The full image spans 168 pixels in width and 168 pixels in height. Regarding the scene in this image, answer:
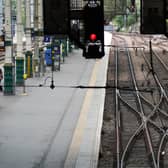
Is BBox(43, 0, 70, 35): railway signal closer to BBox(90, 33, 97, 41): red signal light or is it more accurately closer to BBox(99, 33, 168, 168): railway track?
BBox(90, 33, 97, 41): red signal light

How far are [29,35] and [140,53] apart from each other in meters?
21.1

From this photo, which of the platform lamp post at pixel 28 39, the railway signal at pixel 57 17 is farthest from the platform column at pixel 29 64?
the railway signal at pixel 57 17

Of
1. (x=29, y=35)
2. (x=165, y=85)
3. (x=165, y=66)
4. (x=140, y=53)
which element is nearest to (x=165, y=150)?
(x=165, y=85)

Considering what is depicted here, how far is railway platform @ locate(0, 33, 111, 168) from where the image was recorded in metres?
13.9

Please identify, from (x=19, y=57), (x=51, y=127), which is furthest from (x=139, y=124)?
(x=19, y=57)

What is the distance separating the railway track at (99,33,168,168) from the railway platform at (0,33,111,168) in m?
→ 0.54

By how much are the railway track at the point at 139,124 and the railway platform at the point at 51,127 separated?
1.78 ft

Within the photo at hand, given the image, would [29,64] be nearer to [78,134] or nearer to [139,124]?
[139,124]

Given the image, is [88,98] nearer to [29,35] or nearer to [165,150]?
[29,35]

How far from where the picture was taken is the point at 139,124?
19.1 metres

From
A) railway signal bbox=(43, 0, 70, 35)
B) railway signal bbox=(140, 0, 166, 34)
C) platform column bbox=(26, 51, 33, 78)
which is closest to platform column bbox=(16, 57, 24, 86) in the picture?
platform column bbox=(26, 51, 33, 78)

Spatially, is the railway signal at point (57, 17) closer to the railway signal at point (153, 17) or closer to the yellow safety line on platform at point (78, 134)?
the railway signal at point (153, 17)

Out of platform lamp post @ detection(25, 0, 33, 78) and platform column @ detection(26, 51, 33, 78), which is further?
platform column @ detection(26, 51, 33, 78)

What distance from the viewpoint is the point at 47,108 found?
21500 millimetres
